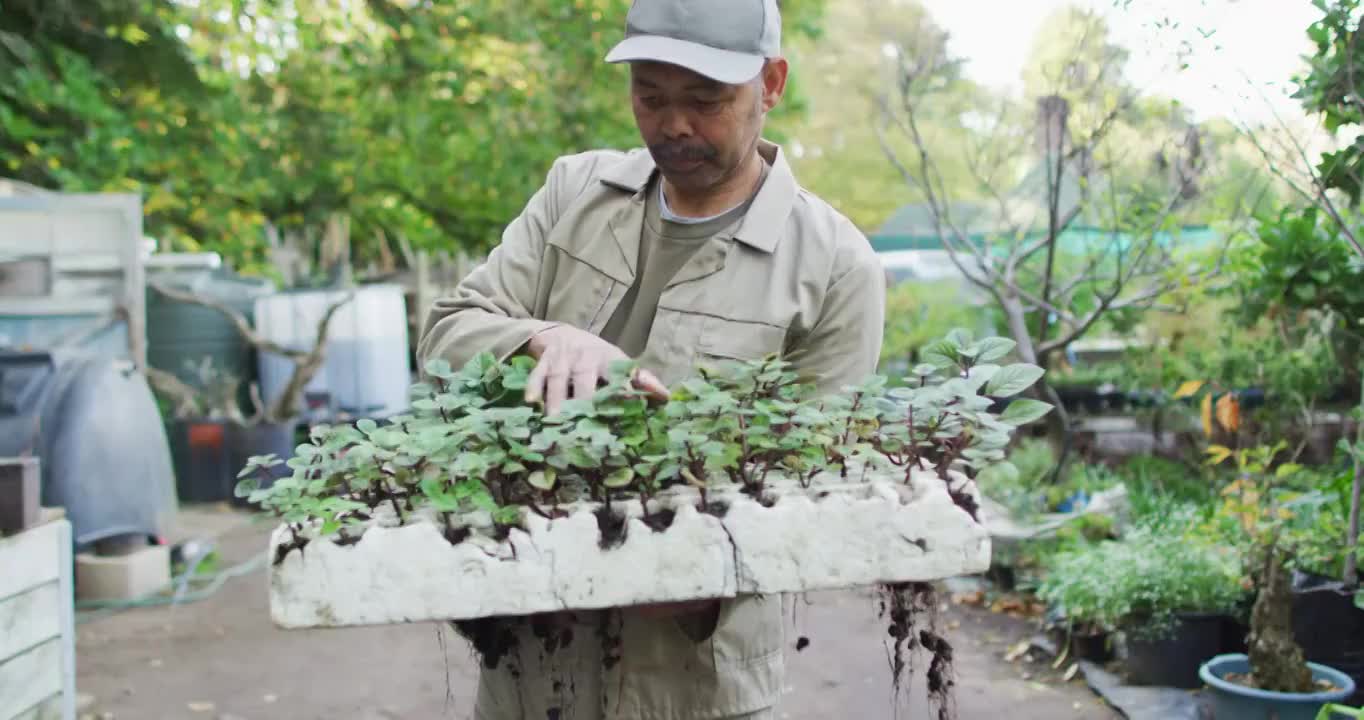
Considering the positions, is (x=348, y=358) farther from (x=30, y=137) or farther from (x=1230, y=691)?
(x=1230, y=691)

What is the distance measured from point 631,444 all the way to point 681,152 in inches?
22.3

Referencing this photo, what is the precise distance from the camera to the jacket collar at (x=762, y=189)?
2182 mm

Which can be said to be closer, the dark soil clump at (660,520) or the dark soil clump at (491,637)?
the dark soil clump at (660,520)

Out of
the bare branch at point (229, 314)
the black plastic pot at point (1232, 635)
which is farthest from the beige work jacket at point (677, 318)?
the bare branch at point (229, 314)

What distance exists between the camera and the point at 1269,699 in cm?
399

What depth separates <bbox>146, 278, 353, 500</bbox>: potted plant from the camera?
9.59 m

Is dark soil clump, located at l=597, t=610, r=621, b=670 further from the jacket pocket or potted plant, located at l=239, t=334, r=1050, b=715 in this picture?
the jacket pocket

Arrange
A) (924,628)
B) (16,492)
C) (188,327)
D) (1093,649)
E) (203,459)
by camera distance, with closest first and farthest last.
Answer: (924,628)
(16,492)
(1093,649)
(203,459)
(188,327)

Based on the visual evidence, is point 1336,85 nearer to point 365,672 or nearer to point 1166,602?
point 1166,602

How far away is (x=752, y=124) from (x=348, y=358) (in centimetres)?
934

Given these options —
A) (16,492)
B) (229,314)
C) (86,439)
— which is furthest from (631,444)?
(229,314)

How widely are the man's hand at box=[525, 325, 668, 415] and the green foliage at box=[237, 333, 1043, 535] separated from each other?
4 cm

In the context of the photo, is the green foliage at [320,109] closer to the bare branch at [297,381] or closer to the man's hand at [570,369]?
the bare branch at [297,381]

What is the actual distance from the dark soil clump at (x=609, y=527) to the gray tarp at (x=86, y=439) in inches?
218
